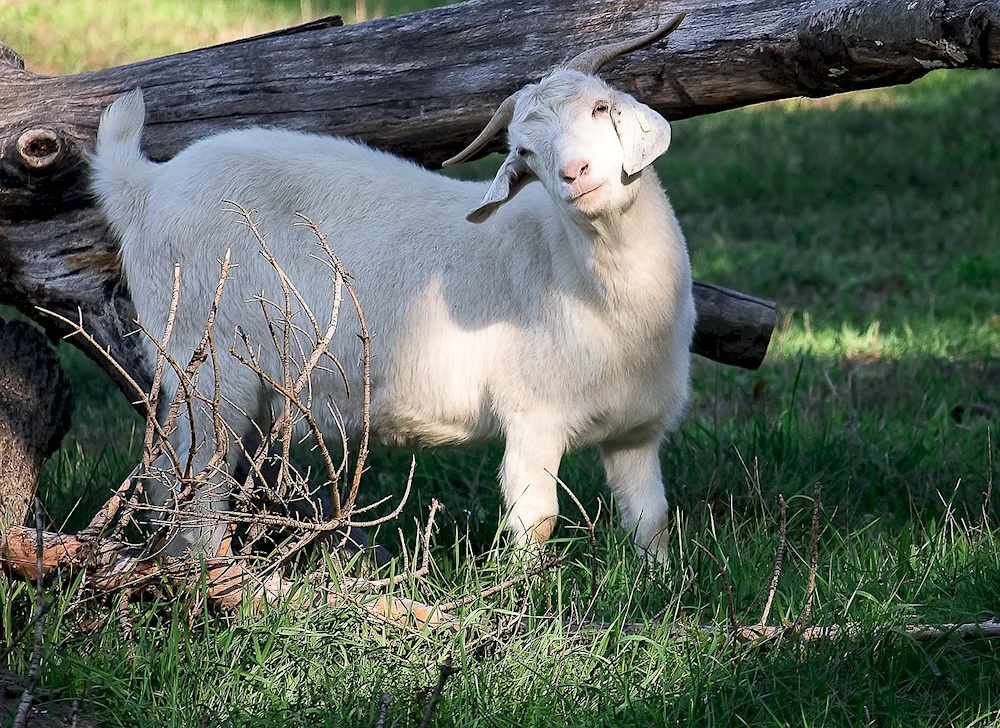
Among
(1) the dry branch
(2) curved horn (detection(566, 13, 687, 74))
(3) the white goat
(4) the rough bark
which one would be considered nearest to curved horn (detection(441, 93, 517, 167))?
(3) the white goat

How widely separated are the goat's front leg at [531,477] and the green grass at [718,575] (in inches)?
6.1

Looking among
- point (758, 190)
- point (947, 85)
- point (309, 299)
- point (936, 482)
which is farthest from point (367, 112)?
point (947, 85)

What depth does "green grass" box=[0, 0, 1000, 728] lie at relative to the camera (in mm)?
2959

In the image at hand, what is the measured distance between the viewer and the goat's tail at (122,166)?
13.7 ft

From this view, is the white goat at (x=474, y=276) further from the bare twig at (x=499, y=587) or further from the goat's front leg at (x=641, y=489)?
the bare twig at (x=499, y=587)

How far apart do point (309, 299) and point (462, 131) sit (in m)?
0.78

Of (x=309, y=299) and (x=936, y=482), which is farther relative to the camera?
(x=936, y=482)

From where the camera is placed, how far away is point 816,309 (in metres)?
7.85

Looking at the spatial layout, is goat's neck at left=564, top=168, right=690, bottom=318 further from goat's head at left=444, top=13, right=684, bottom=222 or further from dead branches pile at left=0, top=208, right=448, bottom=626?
dead branches pile at left=0, top=208, right=448, bottom=626

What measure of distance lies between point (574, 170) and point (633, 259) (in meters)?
0.48

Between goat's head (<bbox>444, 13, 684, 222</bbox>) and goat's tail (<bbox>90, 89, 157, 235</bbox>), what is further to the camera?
goat's tail (<bbox>90, 89, 157, 235</bbox>)

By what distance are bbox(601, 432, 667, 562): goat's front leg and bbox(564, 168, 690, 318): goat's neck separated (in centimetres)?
49

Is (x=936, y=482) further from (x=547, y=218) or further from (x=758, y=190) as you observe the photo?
(x=758, y=190)

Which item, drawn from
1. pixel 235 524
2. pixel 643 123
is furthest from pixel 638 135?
pixel 235 524
